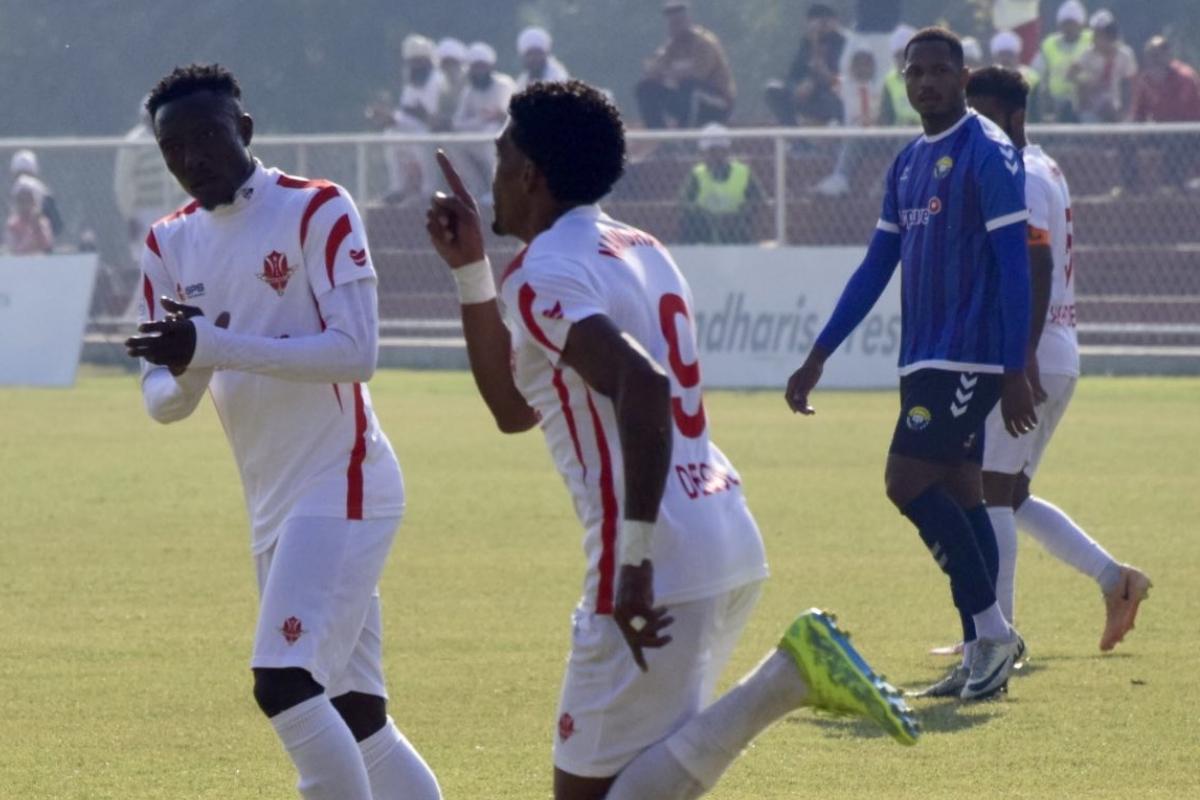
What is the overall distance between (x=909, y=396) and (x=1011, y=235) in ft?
2.22

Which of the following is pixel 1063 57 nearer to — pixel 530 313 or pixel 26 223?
pixel 26 223

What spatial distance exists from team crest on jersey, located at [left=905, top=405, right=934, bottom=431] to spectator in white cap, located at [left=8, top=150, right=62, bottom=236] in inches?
877

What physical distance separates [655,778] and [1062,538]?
4.99 m

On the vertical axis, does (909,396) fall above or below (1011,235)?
below

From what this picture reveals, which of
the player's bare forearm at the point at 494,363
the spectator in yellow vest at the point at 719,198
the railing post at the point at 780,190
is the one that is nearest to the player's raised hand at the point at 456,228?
the player's bare forearm at the point at 494,363

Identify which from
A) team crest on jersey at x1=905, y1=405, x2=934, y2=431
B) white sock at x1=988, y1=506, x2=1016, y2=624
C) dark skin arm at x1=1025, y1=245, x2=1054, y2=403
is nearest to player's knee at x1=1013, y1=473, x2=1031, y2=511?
white sock at x1=988, y1=506, x2=1016, y2=624

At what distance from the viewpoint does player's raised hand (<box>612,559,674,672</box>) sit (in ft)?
15.5

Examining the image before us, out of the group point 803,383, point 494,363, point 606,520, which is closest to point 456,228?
point 494,363

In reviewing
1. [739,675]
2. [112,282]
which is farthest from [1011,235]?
[112,282]

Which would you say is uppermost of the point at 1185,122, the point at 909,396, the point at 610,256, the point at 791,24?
the point at 610,256

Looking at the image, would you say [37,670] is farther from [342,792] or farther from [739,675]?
[342,792]

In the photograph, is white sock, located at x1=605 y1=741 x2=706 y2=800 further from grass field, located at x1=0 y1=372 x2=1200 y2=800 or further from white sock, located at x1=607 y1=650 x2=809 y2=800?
grass field, located at x1=0 y1=372 x2=1200 y2=800

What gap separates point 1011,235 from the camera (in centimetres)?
809

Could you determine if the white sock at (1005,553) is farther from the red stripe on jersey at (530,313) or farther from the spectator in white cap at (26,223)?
the spectator in white cap at (26,223)
